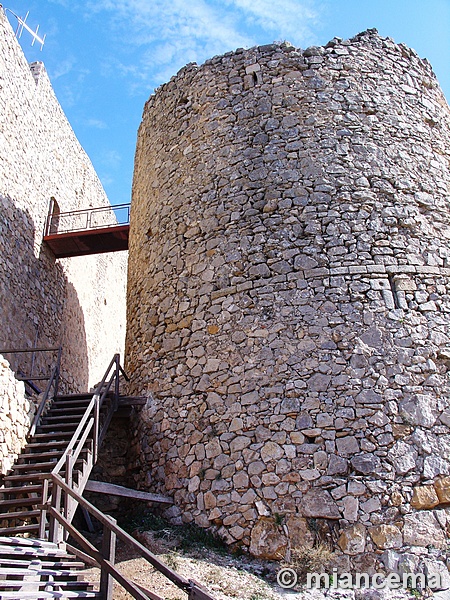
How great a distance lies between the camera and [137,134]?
10.8 m

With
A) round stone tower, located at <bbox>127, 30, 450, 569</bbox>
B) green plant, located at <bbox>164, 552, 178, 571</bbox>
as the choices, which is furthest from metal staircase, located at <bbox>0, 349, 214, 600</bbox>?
round stone tower, located at <bbox>127, 30, 450, 569</bbox>

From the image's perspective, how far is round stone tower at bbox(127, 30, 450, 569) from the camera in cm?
623

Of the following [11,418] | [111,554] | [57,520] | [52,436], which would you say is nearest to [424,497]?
[111,554]

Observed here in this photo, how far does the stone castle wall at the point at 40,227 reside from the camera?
35.6 feet

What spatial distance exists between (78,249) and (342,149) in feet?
22.3

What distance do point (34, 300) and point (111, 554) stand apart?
26.4 ft

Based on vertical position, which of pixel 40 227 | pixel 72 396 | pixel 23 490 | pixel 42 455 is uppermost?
pixel 40 227

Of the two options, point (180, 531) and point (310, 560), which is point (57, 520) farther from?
point (310, 560)

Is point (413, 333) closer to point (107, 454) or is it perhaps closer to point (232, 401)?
point (232, 401)

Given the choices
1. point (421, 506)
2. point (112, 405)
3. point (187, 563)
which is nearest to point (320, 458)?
point (421, 506)

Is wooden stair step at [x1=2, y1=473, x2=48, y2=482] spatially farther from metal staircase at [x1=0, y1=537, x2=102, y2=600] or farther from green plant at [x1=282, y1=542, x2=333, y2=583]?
green plant at [x1=282, y1=542, x2=333, y2=583]

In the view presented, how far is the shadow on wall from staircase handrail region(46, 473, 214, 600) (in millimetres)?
5364

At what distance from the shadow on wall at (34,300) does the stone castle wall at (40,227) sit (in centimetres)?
2

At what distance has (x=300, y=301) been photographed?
7141mm
